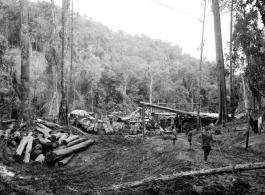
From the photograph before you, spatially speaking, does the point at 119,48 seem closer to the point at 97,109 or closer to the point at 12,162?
the point at 97,109

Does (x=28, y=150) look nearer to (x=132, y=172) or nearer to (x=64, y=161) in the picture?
(x=64, y=161)

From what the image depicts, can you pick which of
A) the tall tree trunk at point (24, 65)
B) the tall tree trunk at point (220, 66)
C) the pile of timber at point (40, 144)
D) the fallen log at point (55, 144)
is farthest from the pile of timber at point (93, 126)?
the tall tree trunk at point (220, 66)

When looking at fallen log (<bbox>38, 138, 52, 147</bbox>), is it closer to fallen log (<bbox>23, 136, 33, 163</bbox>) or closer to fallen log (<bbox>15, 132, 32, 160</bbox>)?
fallen log (<bbox>23, 136, 33, 163</bbox>)

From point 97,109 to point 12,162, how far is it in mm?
35881

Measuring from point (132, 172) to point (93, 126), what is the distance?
9.65 meters

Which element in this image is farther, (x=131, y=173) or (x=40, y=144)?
(x=40, y=144)

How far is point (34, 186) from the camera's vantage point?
7062 millimetres

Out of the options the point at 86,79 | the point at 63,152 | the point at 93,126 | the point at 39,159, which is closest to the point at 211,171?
the point at 63,152

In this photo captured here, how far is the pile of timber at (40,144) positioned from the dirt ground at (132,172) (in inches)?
13.3

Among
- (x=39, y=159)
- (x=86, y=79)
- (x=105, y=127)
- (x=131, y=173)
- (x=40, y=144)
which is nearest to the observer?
(x=131, y=173)

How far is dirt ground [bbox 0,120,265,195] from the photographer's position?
6.36 meters

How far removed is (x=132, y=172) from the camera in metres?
9.47

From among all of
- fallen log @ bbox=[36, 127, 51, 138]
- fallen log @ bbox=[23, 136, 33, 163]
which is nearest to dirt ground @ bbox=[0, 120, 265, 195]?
fallen log @ bbox=[23, 136, 33, 163]

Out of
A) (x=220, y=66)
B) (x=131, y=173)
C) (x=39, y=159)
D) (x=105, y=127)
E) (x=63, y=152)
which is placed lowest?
(x=131, y=173)
